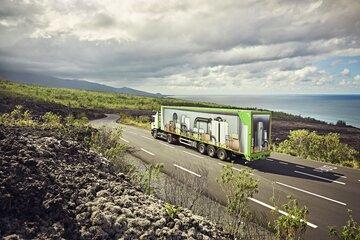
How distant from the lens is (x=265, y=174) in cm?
1816

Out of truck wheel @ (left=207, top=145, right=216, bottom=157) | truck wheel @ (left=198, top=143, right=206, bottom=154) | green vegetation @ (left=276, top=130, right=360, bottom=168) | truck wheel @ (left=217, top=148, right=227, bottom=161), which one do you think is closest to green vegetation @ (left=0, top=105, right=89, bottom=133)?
truck wheel @ (left=198, top=143, right=206, bottom=154)

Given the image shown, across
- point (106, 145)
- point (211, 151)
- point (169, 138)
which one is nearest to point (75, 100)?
point (169, 138)

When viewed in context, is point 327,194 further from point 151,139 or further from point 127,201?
point 151,139

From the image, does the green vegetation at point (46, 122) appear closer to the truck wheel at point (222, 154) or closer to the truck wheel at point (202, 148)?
the truck wheel at point (202, 148)

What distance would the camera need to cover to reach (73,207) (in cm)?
693

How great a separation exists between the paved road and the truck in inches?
32.0

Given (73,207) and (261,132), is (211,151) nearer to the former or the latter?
(261,132)

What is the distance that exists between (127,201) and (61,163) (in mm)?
2853

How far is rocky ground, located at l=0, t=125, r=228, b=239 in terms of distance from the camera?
20.2 feet

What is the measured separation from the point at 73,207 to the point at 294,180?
13278 mm

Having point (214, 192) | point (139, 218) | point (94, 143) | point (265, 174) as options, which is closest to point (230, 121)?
point (265, 174)

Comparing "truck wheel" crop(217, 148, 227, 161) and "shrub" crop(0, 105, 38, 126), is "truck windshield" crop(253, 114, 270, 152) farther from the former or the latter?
"shrub" crop(0, 105, 38, 126)

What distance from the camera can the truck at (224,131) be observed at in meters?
19.4

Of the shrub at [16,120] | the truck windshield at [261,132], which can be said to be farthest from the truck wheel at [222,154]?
the shrub at [16,120]
